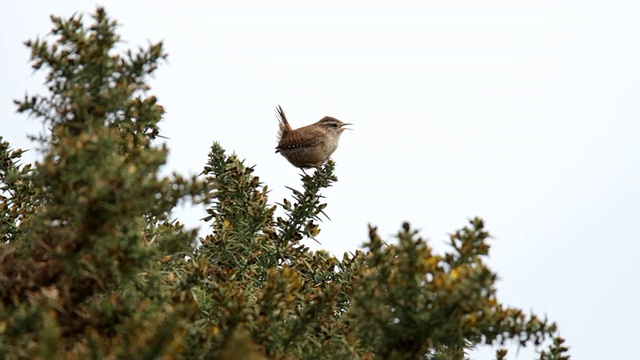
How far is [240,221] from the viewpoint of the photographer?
5777 mm

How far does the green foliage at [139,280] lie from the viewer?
134 inches

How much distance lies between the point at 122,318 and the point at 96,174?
2.17 ft

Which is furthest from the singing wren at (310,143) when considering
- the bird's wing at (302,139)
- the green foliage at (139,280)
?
the green foliage at (139,280)

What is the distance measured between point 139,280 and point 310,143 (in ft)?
18.6

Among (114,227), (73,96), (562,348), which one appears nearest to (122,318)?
(114,227)

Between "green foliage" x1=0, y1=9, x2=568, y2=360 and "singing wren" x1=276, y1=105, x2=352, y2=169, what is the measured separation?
5.13 m

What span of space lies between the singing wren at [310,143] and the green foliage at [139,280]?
513 centimetres

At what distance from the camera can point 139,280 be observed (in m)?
4.23

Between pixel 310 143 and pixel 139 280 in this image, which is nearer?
pixel 139 280

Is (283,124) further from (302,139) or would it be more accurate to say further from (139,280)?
(139,280)

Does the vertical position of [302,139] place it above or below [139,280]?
above

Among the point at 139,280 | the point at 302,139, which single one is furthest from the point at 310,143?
the point at 139,280

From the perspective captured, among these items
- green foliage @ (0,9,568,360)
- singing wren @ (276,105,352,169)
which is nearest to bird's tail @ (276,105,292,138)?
singing wren @ (276,105,352,169)

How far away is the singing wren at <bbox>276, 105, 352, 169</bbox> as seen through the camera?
384 inches
